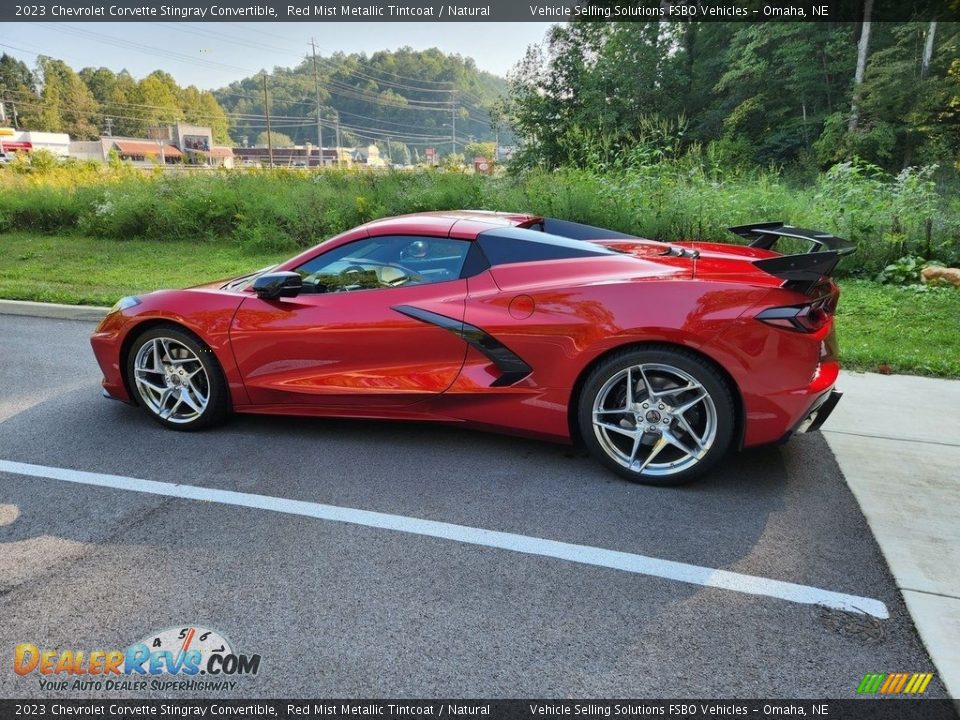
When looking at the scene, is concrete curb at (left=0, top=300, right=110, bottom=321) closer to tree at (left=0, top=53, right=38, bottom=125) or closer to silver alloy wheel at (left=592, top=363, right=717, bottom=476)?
silver alloy wheel at (left=592, top=363, right=717, bottom=476)

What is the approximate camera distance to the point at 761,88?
1288 inches

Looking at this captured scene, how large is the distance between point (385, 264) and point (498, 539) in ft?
5.98

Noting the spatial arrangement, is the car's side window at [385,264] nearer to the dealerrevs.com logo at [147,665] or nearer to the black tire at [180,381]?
the black tire at [180,381]

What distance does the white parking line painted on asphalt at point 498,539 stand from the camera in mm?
2490

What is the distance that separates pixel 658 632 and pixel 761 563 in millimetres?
695

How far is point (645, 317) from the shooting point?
10.6 feet

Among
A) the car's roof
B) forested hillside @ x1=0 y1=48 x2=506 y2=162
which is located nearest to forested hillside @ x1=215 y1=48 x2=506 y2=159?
A: forested hillside @ x1=0 y1=48 x2=506 y2=162

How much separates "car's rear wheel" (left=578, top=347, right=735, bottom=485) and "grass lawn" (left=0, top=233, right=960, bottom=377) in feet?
9.66

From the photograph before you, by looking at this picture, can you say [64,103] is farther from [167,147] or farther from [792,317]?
[792,317]

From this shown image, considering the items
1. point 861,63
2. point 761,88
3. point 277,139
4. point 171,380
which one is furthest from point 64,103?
point 171,380

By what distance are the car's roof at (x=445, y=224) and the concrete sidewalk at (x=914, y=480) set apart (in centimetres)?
240

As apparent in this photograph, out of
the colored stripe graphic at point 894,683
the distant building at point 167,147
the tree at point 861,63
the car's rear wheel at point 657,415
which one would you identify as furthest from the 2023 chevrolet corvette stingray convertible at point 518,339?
the distant building at point 167,147

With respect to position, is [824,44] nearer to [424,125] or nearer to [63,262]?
[63,262]

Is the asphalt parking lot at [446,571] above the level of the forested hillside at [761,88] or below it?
below
